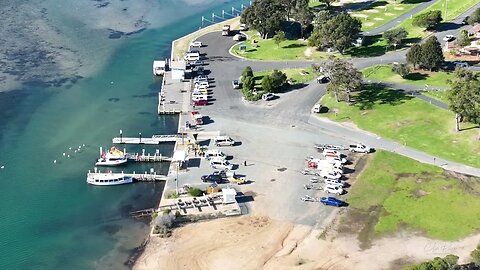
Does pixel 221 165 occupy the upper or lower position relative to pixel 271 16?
lower

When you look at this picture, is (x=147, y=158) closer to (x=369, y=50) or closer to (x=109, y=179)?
(x=109, y=179)

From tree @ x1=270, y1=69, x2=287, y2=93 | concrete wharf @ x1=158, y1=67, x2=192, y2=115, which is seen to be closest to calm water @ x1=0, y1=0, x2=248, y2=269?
concrete wharf @ x1=158, y1=67, x2=192, y2=115

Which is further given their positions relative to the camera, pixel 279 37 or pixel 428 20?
pixel 428 20

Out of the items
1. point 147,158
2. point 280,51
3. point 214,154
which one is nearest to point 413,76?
point 280,51

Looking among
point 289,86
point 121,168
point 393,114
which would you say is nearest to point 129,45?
point 289,86

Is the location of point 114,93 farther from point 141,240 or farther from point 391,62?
point 391,62

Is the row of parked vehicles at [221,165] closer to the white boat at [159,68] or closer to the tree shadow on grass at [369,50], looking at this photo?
the white boat at [159,68]
